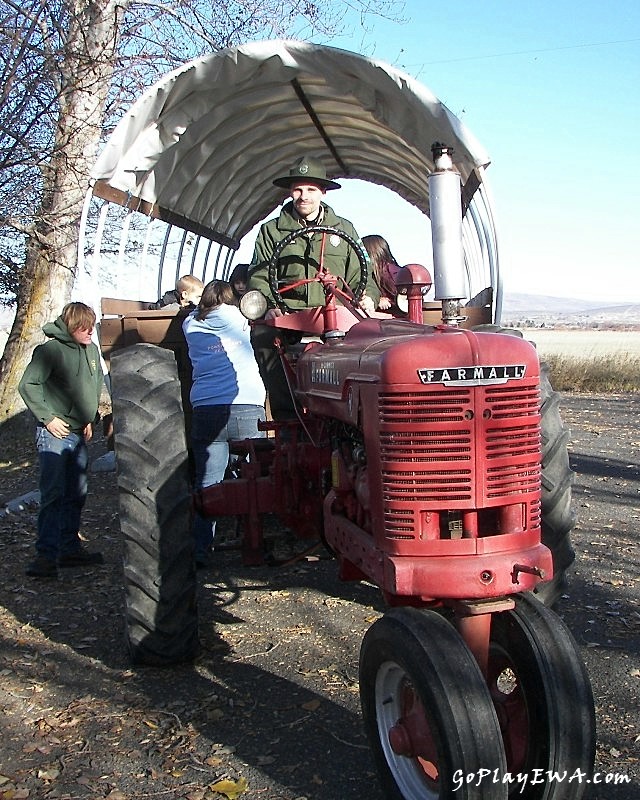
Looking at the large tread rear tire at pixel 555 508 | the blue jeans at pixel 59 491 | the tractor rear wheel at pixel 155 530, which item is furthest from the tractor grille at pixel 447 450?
the blue jeans at pixel 59 491

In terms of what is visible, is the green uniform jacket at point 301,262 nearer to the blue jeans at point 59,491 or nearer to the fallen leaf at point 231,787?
the blue jeans at point 59,491

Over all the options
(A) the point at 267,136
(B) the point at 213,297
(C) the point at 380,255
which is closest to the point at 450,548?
(B) the point at 213,297

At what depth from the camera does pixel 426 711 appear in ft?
7.88

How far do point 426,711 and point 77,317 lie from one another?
12.7ft

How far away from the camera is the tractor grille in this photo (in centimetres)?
266

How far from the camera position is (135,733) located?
3.30m

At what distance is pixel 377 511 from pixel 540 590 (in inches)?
56.2

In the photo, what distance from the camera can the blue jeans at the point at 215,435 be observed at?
523 cm

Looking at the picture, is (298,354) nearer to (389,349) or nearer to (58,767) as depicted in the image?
(389,349)

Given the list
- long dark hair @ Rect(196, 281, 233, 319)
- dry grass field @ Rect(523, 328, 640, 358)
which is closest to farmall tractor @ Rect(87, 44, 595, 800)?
long dark hair @ Rect(196, 281, 233, 319)

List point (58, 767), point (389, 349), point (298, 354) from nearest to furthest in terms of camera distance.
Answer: point (389, 349)
point (58, 767)
point (298, 354)

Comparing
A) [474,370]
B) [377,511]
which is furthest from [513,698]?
[474,370]

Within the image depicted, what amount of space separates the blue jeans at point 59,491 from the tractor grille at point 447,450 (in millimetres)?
3258

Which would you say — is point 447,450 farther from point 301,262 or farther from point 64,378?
point 64,378
